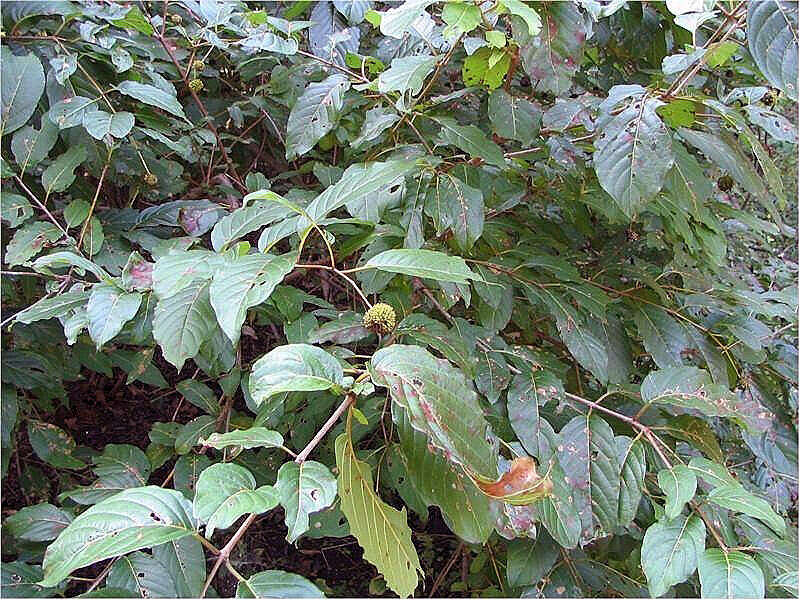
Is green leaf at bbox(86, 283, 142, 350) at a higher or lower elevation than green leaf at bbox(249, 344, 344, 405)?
lower

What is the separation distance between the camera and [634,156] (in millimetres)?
889

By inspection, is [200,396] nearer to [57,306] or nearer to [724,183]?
[57,306]

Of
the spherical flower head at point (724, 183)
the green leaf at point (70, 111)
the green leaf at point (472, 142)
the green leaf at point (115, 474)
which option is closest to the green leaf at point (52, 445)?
the green leaf at point (115, 474)

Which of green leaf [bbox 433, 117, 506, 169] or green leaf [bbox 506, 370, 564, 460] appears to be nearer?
green leaf [bbox 506, 370, 564, 460]

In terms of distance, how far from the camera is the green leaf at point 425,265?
0.71 metres

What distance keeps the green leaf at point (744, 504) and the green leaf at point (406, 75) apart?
66 centimetres

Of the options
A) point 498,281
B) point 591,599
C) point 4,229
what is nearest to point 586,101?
point 498,281

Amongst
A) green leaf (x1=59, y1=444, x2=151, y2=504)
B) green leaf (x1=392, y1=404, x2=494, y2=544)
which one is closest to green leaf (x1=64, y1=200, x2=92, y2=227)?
green leaf (x1=59, y1=444, x2=151, y2=504)

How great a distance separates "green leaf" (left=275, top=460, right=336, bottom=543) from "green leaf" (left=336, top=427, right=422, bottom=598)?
2 centimetres

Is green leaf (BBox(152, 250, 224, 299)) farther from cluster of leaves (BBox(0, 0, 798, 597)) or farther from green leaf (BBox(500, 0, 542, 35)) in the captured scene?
green leaf (BBox(500, 0, 542, 35))

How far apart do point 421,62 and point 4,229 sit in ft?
2.90

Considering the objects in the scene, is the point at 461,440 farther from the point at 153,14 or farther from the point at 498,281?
the point at 153,14

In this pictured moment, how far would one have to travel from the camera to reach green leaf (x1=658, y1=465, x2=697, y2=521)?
71cm

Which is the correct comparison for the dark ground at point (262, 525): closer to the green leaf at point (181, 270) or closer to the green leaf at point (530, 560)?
the green leaf at point (530, 560)
